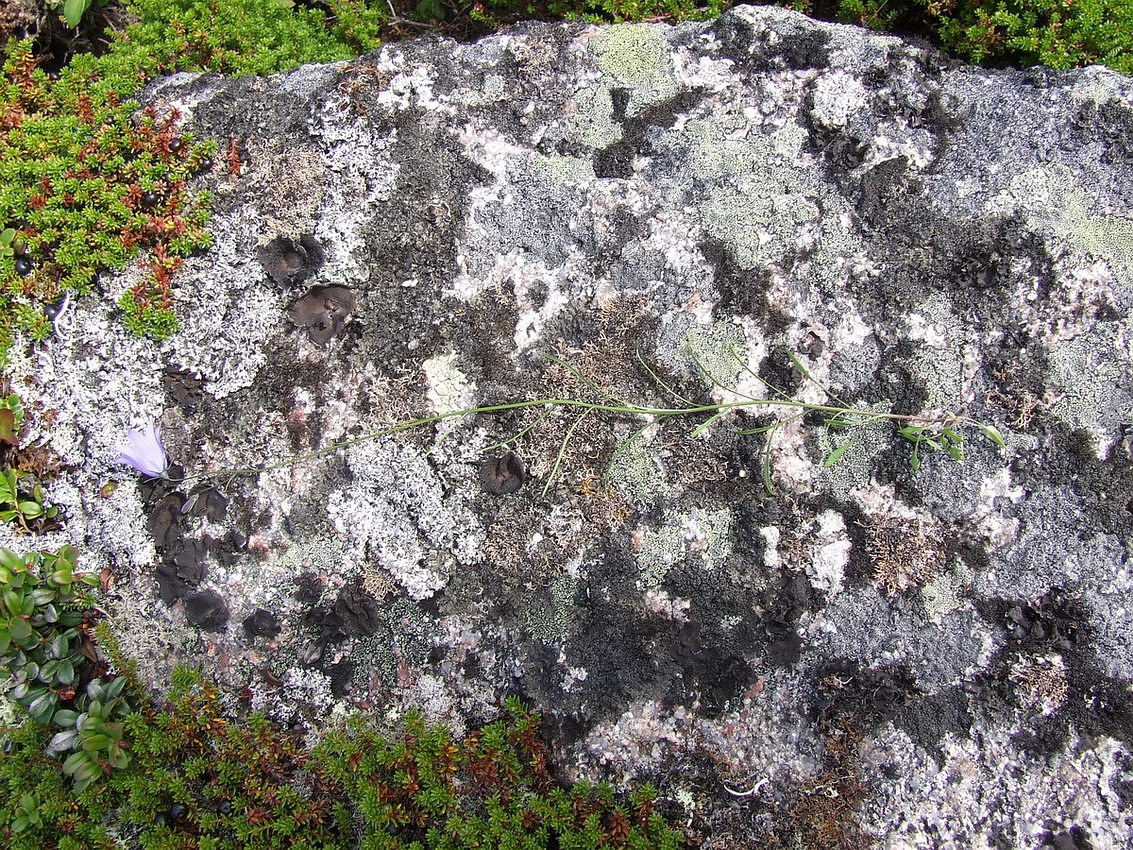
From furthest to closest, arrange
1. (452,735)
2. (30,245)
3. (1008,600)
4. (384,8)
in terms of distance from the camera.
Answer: (384,8) < (30,245) < (452,735) < (1008,600)

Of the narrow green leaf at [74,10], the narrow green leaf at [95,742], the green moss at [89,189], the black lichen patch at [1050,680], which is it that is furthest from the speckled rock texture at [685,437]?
the narrow green leaf at [74,10]

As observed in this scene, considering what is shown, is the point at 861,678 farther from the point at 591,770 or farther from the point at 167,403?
the point at 167,403

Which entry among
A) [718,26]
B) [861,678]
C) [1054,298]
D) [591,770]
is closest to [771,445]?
[861,678]

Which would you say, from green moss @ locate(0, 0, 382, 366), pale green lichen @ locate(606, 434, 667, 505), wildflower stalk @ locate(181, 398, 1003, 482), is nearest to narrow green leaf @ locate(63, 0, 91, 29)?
green moss @ locate(0, 0, 382, 366)

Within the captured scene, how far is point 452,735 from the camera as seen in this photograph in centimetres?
282

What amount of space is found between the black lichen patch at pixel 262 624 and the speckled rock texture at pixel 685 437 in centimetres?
2

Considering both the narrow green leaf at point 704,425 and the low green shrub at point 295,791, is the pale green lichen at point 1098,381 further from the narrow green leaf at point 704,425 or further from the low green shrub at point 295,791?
the low green shrub at point 295,791

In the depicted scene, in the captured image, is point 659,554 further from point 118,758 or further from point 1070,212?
point 118,758

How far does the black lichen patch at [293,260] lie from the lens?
9.71ft

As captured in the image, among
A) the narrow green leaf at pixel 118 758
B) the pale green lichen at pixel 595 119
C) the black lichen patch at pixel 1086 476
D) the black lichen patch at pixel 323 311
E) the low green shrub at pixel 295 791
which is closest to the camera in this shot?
the black lichen patch at pixel 1086 476

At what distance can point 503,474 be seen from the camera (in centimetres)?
283

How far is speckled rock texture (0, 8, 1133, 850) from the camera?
2.64 meters

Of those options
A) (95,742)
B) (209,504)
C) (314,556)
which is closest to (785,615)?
(314,556)

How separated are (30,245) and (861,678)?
3.56 m
